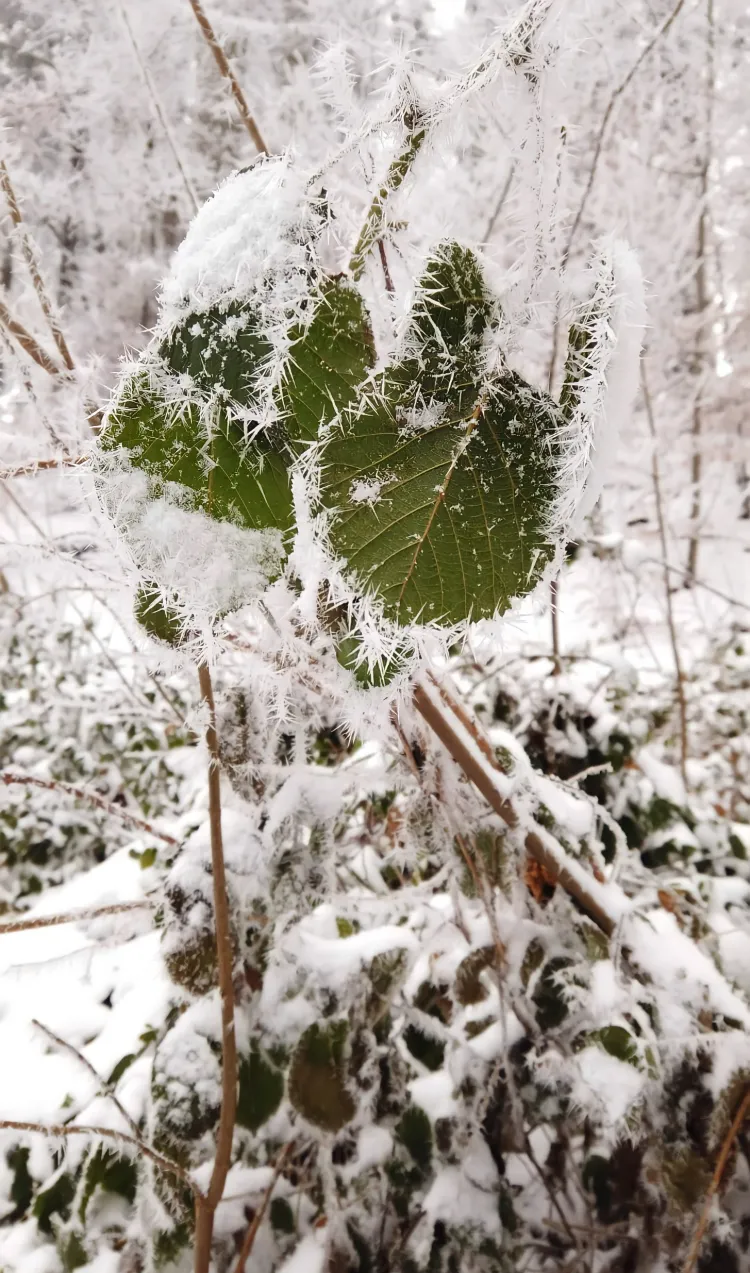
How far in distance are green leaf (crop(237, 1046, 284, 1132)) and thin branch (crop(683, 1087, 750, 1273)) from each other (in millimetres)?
300

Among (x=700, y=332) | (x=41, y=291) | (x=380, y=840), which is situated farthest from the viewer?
(x=700, y=332)

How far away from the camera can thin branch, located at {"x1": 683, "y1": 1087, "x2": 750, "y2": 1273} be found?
1.55 ft

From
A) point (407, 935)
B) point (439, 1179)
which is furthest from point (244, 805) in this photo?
point (439, 1179)

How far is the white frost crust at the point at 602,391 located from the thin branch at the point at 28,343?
0.33 m

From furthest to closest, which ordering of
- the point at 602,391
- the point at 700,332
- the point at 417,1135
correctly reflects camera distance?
the point at 700,332 < the point at 417,1135 < the point at 602,391

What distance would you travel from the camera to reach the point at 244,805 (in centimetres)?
54

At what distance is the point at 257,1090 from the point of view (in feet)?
1.72

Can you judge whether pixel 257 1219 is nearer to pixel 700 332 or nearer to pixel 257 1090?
pixel 257 1090

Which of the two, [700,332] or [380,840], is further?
[700,332]

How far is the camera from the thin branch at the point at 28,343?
42 cm

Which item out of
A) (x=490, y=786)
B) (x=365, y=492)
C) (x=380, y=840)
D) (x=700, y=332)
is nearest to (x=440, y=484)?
(x=365, y=492)

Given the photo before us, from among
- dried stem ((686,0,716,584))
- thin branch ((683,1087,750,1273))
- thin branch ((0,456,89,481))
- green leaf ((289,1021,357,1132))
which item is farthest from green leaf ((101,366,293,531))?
dried stem ((686,0,716,584))

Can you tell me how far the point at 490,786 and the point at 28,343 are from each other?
0.42 m

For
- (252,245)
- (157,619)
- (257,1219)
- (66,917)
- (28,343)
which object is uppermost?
(28,343)
